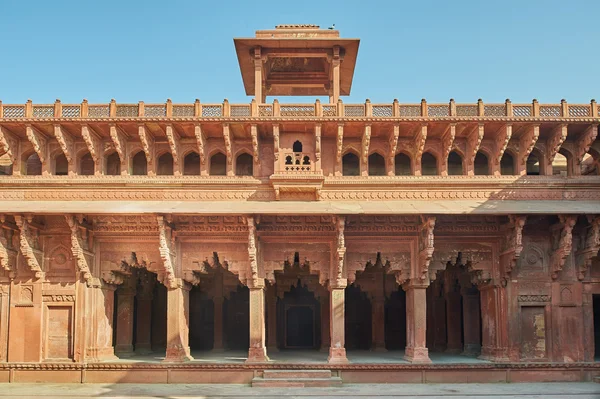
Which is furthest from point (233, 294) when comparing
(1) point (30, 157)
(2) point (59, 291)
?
(1) point (30, 157)

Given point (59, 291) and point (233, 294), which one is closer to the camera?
point (59, 291)

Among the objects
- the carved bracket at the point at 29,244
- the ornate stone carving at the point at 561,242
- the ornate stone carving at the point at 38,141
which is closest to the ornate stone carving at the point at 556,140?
the ornate stone carving at the point at 561,242

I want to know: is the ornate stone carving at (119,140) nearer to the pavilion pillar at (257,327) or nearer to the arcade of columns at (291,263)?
the arcade of columns at (291,263)

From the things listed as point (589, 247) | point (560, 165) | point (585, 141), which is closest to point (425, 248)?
point (589, 247)

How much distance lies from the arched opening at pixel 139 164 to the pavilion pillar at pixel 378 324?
7510 millimetres

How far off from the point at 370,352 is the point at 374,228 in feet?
13.8

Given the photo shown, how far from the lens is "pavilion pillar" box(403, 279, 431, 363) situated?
14.1m

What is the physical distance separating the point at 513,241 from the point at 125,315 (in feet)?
34.0

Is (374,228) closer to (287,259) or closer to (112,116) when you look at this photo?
(287,259)

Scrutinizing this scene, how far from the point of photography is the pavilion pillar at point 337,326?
14094 mm

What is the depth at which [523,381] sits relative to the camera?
45.7 feet

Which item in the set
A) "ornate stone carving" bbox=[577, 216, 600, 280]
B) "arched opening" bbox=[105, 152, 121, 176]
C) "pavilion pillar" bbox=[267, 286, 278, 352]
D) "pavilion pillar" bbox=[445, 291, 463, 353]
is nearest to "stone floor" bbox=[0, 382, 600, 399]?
"ornate stone carving" bbox=[577, 216, 600, 280]

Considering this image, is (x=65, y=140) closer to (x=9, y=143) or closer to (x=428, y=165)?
(x=9, y=143)

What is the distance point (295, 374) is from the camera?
44.7ft
